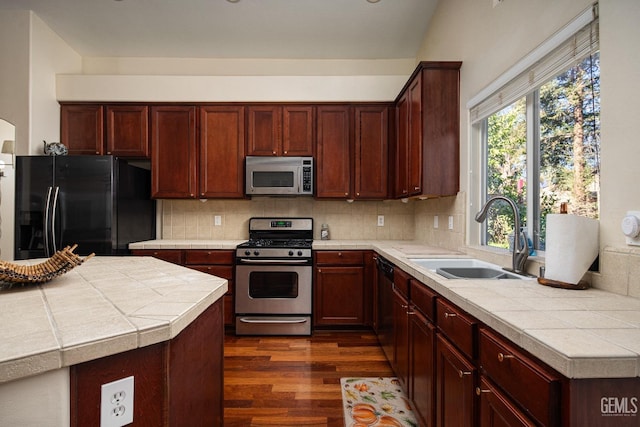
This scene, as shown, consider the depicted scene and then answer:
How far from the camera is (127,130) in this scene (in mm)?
3320

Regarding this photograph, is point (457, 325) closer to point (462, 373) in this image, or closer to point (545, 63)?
point (462, 373)

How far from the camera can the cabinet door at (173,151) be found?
10.9 ft

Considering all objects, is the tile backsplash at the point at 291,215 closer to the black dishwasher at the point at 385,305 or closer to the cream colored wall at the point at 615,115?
the black dishwasher at the point at 385,305

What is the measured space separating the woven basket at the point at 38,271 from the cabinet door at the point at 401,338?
5.54 ft

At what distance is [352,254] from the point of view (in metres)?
3.13

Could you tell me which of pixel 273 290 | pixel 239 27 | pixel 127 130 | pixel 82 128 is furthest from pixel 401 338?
pixel 82 128

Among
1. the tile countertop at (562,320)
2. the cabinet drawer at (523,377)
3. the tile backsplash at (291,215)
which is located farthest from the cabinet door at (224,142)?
the cabinet drawer at (523,377)

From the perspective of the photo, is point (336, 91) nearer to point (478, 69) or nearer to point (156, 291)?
point (478, 69)

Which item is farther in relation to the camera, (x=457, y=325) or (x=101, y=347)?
(x=457, y=325)

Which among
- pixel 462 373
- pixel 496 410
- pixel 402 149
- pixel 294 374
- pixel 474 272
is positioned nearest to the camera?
pixel 496 410

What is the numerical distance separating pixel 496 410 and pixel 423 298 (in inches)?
27.1

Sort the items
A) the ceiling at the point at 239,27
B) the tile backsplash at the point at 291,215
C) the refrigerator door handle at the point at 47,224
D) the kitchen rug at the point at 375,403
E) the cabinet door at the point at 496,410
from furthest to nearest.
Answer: the tile backsplash at the point at 291,215
the ceiling at the point at 239,27
the refrigerator door handle at the point at 47,224
the kitchen rug at the point at 375,403
the cabinet door at the point at 496,410

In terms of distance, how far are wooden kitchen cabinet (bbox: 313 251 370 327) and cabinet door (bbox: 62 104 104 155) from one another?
8.54 ft

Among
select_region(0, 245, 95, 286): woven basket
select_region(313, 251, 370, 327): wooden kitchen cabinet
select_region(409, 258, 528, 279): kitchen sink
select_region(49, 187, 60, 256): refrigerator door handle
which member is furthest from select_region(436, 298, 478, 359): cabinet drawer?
select_region(49, 187, 60, 256): refrigerator door handle
